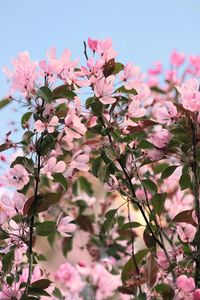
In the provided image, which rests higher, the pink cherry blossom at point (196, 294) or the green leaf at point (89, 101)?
the green leaf at point (89, 101)

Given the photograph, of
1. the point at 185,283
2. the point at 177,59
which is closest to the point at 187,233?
the point at 185,283

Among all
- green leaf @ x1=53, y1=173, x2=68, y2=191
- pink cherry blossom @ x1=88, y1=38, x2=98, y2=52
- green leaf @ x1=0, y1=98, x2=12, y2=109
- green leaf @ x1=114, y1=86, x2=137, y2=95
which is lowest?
green leaf @ x1=53, y1=173, x2=68, y2=191

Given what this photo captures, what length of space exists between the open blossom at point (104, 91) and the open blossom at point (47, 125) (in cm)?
12

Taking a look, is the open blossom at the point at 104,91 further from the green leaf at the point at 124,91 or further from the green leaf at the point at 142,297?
the green leaf at the point at 142,297

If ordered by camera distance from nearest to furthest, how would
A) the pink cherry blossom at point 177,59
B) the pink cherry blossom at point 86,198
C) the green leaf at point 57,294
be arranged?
the green leaf at point 57,294 → the pink cherry blossom at point 86,198 → the pink cherry blossom at point 177,59

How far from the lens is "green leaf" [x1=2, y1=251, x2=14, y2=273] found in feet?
3.77

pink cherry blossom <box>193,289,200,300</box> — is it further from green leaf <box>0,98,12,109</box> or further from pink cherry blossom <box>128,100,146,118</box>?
green leaf <box>0,98,12,109</box>

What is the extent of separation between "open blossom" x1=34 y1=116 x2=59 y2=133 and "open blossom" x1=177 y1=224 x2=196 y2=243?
39cm

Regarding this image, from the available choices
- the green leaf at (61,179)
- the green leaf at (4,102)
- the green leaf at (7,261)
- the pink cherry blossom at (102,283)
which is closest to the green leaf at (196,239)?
the green leaf at (61,179)

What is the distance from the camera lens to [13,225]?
3.83 ft

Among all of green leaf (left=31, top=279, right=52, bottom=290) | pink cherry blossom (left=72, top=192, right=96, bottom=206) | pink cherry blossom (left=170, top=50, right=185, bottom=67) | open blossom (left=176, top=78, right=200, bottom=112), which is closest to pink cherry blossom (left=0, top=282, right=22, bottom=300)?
green leaf (left=31, top=279, right=52, bottom=290)

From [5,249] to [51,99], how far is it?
0.38 m

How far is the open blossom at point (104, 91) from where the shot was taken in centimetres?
113

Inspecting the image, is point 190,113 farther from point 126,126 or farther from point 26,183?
point 26,183
